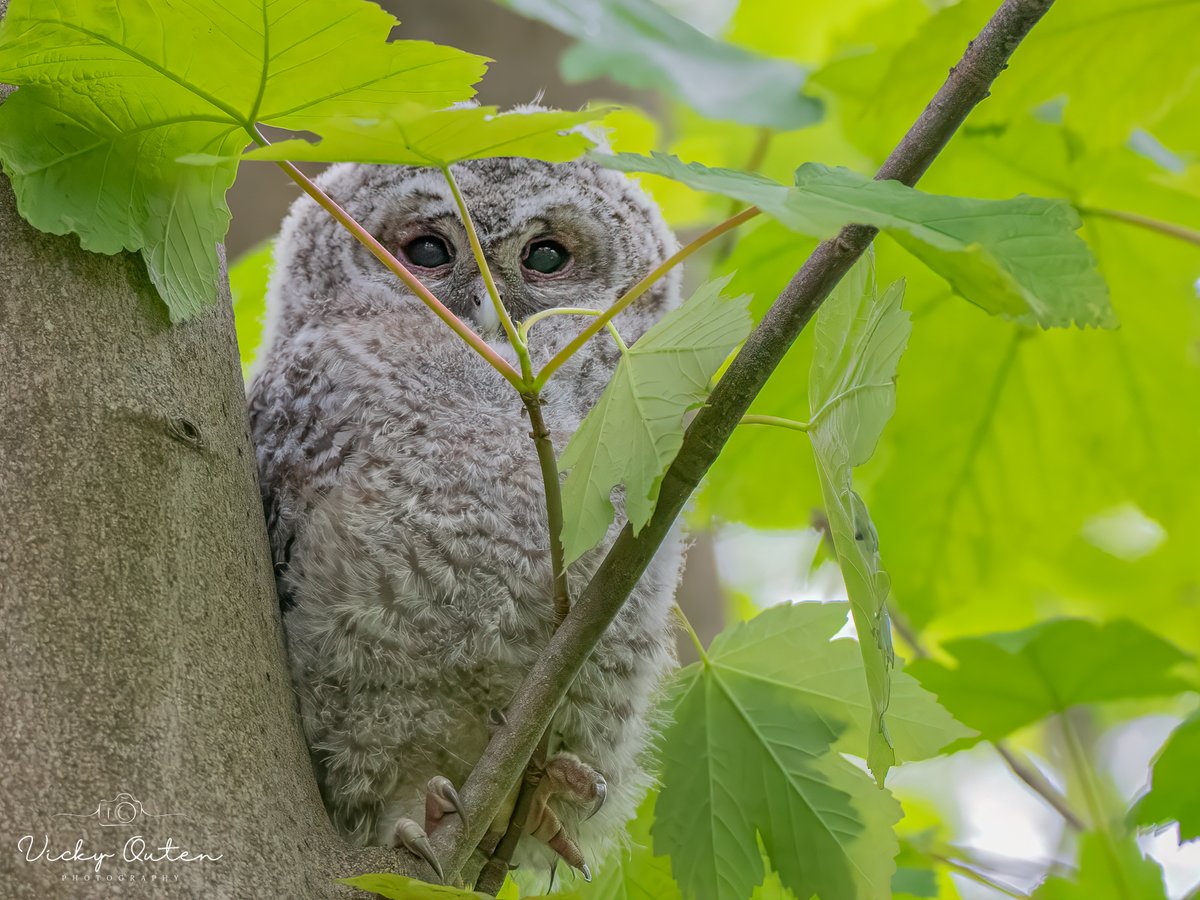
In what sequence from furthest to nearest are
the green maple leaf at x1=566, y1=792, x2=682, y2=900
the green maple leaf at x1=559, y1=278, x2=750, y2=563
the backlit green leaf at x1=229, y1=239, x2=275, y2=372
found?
the backlit green leaf at x1=229, y1=239, x2=275, y2=372
the green maple leaf at x1=566, y1=792, x2=682, y2=900
the green maple leaf at x1=559, y1=278, x2=750, y2=563

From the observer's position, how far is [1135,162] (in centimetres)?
168

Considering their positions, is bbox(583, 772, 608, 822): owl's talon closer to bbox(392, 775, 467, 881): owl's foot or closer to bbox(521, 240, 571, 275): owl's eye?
bbox(392, 775, 467, 881): owl's foot

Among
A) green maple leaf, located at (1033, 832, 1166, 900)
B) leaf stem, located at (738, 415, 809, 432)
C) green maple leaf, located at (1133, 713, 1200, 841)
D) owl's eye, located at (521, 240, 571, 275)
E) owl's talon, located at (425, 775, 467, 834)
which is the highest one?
owl's eye, located at (521, 240, 571, 275)

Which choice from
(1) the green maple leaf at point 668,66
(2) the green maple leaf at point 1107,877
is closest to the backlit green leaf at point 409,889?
(2) the green maple leaf at point 1107,877

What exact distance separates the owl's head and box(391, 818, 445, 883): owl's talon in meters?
0.82

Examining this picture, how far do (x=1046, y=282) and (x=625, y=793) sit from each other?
83cm

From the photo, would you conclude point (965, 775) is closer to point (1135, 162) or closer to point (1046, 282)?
point (1135, 162)

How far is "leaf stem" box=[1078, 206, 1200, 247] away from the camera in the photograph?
146cm

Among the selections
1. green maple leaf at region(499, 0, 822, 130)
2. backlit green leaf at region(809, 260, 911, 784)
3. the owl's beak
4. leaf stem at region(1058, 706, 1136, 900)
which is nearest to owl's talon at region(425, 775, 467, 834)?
backlit green leaf at region(809, 260, 911, 784)

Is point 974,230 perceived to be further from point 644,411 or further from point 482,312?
point 482,312

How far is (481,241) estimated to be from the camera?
1.74 meters

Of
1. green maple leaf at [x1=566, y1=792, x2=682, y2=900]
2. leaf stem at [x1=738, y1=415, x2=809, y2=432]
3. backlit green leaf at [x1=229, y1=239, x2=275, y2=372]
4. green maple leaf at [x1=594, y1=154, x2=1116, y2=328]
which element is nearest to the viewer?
green maple leaf at [x1=594, y1=154, x2=1116, y2=328]

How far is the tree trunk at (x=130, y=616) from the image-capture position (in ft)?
2.68

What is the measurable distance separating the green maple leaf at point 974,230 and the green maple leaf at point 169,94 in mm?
252
